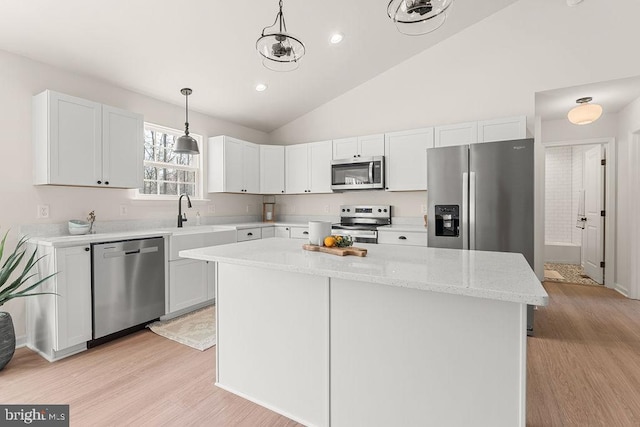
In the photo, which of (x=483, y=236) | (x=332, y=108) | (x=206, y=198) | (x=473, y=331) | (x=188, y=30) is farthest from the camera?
(x=332, y=108)

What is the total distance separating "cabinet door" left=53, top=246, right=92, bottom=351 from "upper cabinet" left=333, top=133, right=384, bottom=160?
3191mm

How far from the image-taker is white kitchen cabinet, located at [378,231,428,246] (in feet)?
11.9

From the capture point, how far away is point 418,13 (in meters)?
1.55

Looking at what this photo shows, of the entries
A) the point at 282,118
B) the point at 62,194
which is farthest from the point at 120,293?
the point at 282,118

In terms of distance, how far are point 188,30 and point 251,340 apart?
2.70 m

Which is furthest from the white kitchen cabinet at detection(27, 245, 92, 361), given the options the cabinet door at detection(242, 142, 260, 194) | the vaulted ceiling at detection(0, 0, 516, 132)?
the cabinet door at detection(242, 142, 260, 194)

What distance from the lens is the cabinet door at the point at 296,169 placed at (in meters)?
4.87

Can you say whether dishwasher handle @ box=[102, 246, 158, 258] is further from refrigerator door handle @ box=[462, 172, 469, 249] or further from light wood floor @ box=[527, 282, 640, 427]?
light wood floor @ box=[527, 282, 640, 427]

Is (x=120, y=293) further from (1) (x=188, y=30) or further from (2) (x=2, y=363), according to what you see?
(1) (x=188, y=30)

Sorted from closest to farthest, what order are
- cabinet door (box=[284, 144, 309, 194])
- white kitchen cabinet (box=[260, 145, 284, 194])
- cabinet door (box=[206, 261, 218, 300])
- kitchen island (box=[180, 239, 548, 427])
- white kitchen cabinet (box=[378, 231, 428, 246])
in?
kitchen island (box=[180, 239, 548, 427]), white kitchen cabinet (box=[378, 231, 428, 246]), cabinet door (box=[206, 261, 218, 300]), cabinet door (box=[284, 144, 309, 194]), white kitchen cabinet (box=[260, 145, 284, 194])

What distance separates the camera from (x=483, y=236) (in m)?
3.09

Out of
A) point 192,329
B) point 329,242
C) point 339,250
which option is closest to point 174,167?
point 192,329

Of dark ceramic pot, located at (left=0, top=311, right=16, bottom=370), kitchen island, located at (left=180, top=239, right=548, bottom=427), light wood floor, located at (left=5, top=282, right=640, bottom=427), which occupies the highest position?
kitchen island, located at (left=180, top=239, right=548, bottom=427)

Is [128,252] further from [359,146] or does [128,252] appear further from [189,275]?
[359,146]
